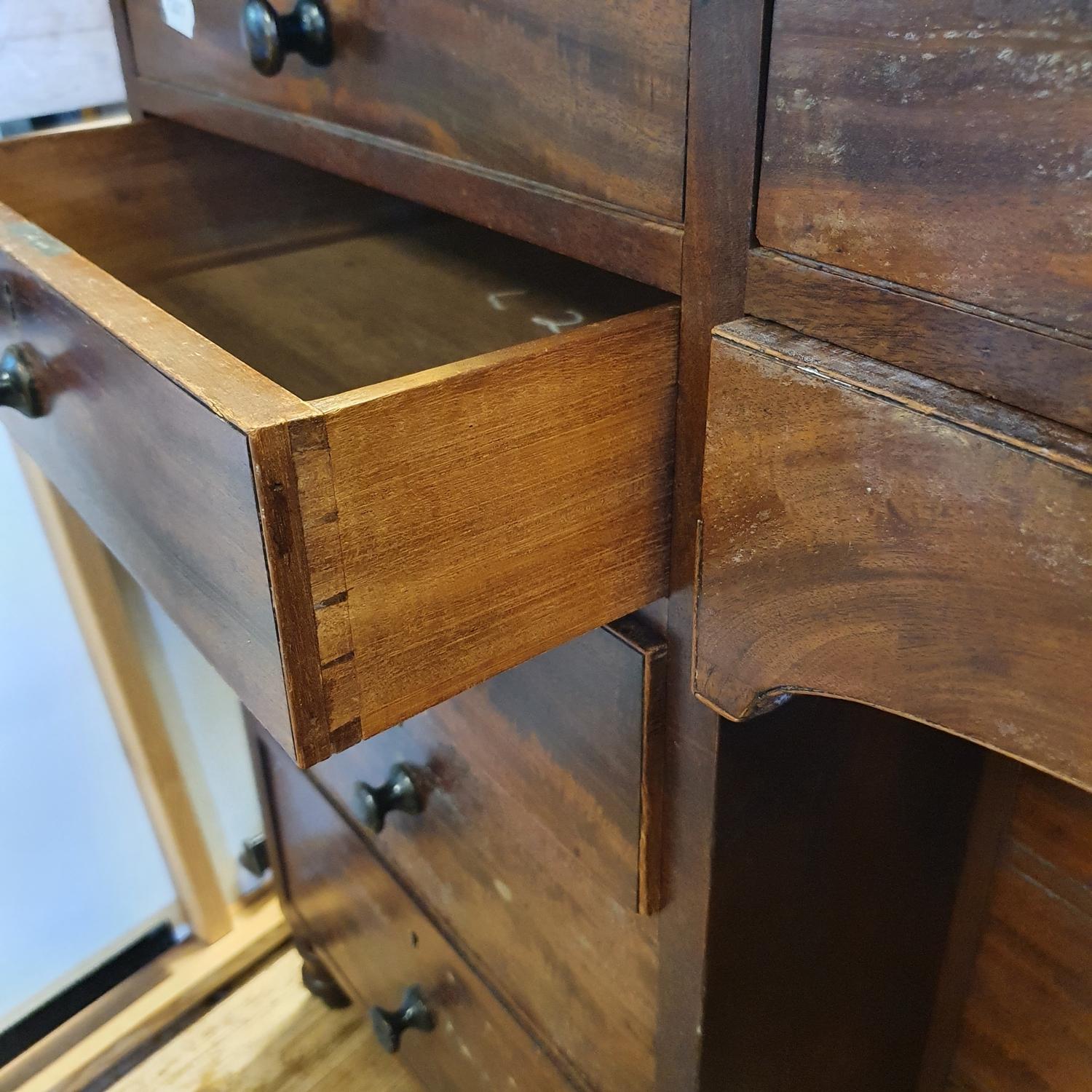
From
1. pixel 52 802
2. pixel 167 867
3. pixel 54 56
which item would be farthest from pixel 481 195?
pixel 167 867

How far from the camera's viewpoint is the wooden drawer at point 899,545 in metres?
0.31

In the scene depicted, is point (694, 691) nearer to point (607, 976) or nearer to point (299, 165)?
point (607, 976)

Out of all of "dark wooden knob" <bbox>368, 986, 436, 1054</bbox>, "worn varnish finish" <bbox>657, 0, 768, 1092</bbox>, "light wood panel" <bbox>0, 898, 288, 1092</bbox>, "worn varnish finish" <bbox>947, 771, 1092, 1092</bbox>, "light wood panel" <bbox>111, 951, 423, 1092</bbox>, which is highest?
"worn varnish finish" <bbox>657, 0, 768, 1092</bbox>

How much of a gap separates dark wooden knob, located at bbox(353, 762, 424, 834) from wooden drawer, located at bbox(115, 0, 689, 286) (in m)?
0.39

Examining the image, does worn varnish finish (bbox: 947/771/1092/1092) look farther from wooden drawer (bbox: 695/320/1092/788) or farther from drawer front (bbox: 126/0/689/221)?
drawer front (bbox: 126/0/689/221)

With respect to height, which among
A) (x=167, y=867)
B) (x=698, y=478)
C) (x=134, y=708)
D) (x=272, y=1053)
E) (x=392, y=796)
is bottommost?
(x=272, y=1053)

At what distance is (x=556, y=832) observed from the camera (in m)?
0.61

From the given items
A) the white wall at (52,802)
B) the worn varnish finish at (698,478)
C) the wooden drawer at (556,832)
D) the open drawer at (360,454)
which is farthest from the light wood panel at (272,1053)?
the open drawer at (360,454)

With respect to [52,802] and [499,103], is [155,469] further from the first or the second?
[52,802]

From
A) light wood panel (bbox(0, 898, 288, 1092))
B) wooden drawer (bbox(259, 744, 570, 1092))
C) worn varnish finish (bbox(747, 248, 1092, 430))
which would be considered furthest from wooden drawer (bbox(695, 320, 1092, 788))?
light wood panel (bbox(0, 898, 288, 1092))

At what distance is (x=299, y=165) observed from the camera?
808mm

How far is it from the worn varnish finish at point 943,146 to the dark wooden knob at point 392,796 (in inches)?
19.1

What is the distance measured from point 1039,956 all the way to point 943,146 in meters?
0.59

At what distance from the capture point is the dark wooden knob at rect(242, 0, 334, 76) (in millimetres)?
502
